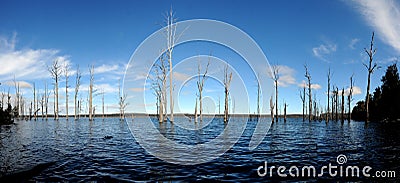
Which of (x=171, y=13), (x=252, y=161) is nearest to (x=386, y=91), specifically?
(x=171, y=13)

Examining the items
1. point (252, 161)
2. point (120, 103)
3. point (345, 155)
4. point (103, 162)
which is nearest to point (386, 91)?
point (345, 155)

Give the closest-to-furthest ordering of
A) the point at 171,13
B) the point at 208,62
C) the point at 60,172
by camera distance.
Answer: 1. the point at 60,172
2. the point at 171,13
3. the point at 208,62

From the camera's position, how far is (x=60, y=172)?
8.09 metres

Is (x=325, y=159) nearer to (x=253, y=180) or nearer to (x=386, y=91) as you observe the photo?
(x=253, y=180)

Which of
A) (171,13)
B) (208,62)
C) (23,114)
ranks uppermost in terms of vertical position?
(171,13)

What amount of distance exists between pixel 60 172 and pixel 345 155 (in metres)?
11.8

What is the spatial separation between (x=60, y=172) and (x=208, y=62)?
1698 inches

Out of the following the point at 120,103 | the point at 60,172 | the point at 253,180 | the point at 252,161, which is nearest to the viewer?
the point at 253,180

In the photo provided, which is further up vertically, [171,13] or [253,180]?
[171,13]

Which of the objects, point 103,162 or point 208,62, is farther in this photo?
point 208,62

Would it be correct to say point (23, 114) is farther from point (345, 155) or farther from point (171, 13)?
point (345, 155)
